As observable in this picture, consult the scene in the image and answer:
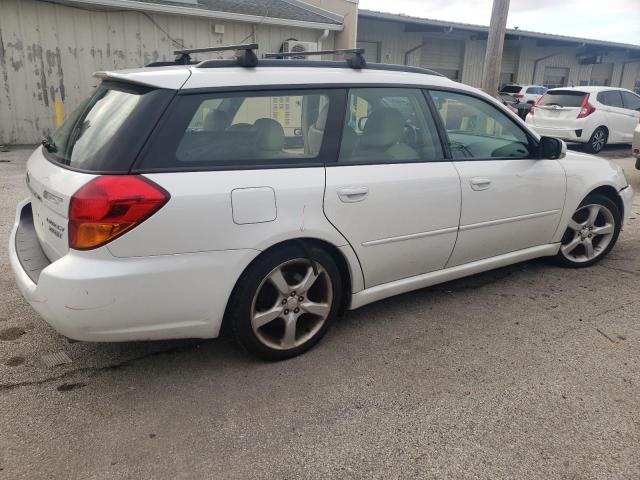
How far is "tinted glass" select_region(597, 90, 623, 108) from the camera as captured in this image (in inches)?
495

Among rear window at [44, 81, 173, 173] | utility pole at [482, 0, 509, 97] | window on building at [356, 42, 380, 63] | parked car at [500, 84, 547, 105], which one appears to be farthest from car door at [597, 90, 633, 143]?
rear window at [44, 81, 173, 173]

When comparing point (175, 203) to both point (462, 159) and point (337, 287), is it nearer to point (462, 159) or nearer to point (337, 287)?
point (337, 287)

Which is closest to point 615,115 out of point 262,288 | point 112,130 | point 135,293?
point 262,288

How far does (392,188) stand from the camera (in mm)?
3066

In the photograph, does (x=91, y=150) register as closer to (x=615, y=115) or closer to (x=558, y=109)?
(x=558, y=109)

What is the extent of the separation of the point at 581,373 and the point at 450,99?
6.31 feet

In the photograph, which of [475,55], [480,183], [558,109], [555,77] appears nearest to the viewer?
[480,183]

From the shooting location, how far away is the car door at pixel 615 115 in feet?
41.3

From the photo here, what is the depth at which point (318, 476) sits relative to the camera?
211cm

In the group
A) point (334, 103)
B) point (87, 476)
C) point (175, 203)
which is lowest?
point (87, 476)

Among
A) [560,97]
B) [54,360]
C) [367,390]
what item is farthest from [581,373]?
[560,97]

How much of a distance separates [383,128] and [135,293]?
1.76 m

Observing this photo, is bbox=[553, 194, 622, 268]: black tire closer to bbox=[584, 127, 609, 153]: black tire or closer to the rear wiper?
the rear wiper

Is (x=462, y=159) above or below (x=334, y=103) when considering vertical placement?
below
